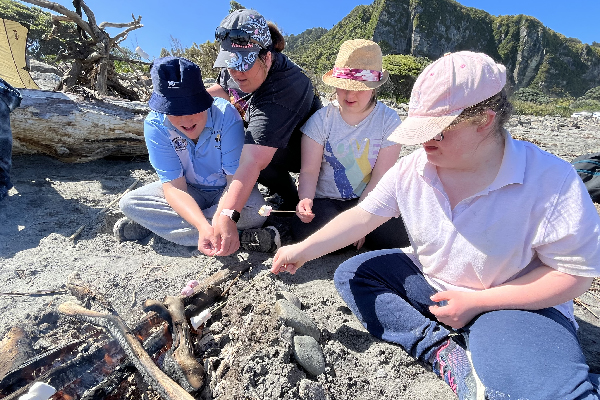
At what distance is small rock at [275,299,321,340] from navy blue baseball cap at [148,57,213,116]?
1341 millimetres

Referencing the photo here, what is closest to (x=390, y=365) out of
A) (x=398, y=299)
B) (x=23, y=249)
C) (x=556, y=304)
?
(x=398, y=299)

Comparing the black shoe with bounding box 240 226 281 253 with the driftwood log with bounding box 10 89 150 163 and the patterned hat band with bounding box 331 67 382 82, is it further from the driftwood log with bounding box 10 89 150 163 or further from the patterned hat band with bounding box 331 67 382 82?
the driftwood log with bounding box 10 89 150 163

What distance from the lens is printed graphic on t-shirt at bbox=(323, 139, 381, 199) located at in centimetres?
270

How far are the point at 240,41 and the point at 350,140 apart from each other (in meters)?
1.01

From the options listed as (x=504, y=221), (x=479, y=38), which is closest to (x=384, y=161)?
(x=504, y=221)

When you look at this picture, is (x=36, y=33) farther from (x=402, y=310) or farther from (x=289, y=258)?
(x=402, y=310)

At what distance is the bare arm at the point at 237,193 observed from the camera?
231 cm

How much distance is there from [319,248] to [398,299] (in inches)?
19.0

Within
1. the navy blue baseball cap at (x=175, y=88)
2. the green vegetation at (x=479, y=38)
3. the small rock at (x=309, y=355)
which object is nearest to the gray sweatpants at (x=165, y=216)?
the navy blue baseball cap at (x=175, y=88)

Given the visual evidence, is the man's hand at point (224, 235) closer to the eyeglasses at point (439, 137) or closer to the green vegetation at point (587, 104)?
the eyeglasses at point (439, 137)

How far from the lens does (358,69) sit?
248 centimetres

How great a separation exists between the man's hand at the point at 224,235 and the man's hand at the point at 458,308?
128 cm

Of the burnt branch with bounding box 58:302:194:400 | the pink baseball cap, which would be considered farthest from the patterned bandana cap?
the burnt branch with bounding box 58:302:194:400

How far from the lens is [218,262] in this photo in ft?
8.56
